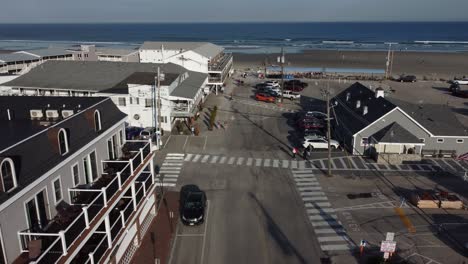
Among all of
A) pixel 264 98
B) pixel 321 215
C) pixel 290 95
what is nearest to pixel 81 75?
pixel 264 98

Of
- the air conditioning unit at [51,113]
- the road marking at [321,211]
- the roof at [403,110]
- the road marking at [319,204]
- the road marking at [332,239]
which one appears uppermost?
the air conditioning unit at [51,113]

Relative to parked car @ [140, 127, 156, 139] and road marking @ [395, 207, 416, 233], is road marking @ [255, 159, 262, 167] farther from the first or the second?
road marking @ [395, 207, 416, 233]

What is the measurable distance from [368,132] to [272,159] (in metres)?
10.8

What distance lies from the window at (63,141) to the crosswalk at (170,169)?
601 inches

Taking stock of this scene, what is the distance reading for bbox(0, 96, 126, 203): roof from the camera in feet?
50.0

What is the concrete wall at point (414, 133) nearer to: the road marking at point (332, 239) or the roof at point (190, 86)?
the road marking at point (332, 239)

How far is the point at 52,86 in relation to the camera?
54531mm

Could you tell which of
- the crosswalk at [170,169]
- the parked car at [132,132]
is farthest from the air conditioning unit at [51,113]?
the parked car at [132,132]

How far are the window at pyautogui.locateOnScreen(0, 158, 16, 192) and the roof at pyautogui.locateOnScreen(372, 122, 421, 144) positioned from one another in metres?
34.0

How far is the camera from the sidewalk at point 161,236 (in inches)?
915

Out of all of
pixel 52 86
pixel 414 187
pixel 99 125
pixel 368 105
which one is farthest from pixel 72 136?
pixel 52 86

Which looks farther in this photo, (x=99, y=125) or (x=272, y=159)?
(x=272, y=159)

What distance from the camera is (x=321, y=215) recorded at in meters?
28.2

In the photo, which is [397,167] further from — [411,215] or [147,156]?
[147,156]
